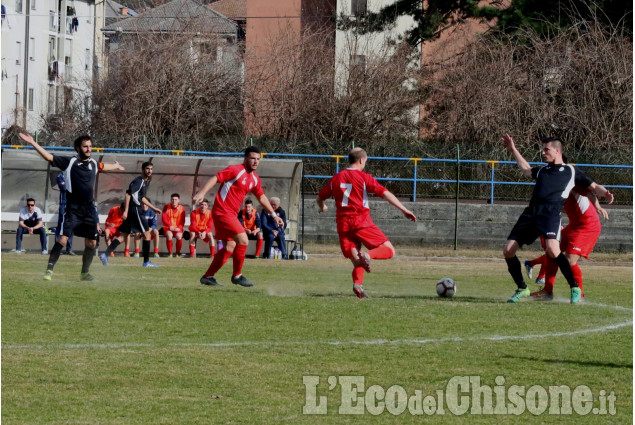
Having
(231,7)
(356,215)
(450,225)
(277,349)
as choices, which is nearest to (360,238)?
(356,215)

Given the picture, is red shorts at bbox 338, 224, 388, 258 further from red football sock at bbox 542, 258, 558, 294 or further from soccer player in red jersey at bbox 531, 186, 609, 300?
soccer player in red jersey at bbox 531, 186, 609, 300

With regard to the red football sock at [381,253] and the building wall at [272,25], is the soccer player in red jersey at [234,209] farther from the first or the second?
the building wall at [272,25]

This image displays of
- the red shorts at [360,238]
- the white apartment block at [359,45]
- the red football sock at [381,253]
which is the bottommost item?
the red football sock at [381,253]

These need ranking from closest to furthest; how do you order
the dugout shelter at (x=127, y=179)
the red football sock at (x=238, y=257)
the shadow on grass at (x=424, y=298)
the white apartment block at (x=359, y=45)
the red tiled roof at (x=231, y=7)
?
the shadow on grass at (x=424, y=298) → the red football sock at (x=238, y=257) → the dugout shelter at (x=127, y=179) → the white apartment block at (x=359, y=45) → the red tiled roof at (x=231, y=7)

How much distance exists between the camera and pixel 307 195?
31969mm

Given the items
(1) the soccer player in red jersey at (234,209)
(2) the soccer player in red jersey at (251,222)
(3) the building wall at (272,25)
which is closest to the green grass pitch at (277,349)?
(1) the soccer player in red jersey at (234,209)

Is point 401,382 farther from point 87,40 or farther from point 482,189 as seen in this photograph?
point 87,40

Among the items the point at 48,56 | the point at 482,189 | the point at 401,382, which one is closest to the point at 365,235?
the point at 401,382

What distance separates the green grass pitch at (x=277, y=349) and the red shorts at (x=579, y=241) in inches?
24.9

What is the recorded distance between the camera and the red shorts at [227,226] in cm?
1430

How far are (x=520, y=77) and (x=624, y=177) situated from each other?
27.7ft

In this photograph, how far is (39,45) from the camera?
71750 millimetres

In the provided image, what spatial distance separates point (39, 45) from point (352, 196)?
62233 millimetres

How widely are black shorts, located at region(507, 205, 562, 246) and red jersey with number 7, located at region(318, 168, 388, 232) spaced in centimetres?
171
